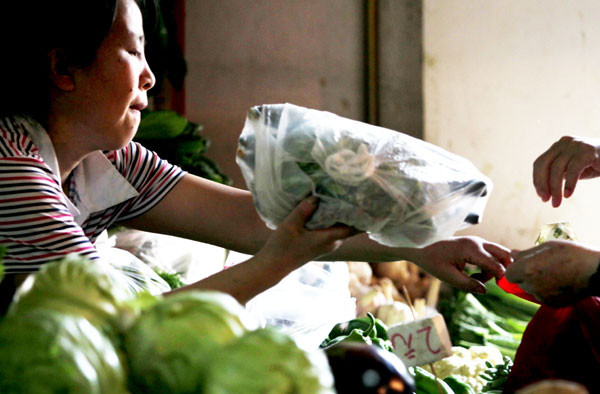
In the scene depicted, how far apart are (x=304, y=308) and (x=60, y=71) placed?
911 millimetres

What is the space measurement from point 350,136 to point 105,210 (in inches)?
29.8

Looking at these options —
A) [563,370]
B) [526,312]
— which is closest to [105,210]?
[563,370]

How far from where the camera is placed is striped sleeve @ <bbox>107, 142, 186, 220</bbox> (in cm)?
168

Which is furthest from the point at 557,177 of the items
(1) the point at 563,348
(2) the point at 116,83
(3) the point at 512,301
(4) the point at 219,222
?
(3) the point at 512,301

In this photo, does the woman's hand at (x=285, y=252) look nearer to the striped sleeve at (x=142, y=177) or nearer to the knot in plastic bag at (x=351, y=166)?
the knot in plastic bag at (x=351, y=166)

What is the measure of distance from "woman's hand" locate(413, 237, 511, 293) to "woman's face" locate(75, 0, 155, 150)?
650 mm

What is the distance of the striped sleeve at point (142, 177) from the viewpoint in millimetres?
1684

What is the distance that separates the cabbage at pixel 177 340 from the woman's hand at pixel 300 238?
0.47 m

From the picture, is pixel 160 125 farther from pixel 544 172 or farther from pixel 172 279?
pixel 544 172

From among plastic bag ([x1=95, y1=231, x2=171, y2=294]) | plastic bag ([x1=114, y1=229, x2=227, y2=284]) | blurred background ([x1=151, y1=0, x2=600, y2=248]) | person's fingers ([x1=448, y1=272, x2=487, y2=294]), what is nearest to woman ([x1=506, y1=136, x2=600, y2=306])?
person's fingers ([x1=448, y1=272, x2=487, y2=294])

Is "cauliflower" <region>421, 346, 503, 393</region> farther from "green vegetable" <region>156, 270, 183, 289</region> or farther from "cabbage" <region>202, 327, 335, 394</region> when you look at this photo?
"cabbage" <region>202, 327, 335, 394</region>

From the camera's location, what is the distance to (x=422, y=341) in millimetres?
1102

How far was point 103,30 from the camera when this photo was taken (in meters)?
1.39

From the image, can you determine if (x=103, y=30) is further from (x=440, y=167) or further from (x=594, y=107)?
(x=594, y=107)
